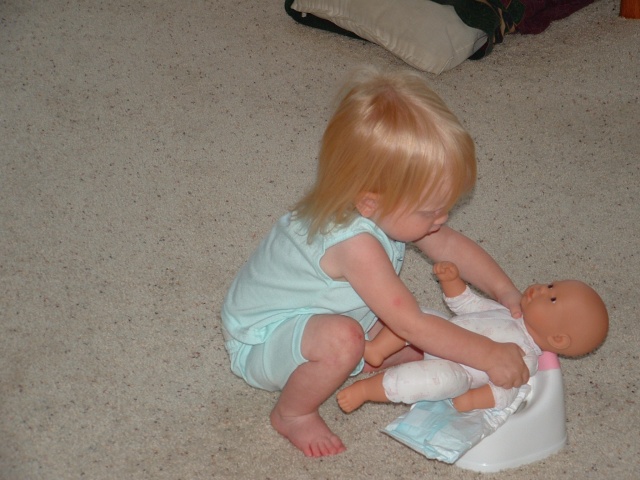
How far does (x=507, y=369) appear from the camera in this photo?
104 cm

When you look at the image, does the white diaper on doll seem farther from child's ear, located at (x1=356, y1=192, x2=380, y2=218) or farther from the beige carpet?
child's ear, located at (x1=356, y1=192, x2=380, y2=218)

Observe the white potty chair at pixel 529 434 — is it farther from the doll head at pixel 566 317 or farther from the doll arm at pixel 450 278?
the doll arm at pixel 450 278

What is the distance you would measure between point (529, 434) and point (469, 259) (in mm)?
256

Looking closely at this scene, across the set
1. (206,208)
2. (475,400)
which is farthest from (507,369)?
(206,208)

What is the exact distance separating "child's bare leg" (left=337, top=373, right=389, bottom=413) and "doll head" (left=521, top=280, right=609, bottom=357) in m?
0.21

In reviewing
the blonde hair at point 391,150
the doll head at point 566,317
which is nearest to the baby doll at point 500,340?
the doll head at point 566,317

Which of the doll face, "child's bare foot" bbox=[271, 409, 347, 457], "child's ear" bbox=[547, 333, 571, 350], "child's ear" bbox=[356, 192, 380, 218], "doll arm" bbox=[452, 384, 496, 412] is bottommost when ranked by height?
"child's bare foot" bbox=[271, 409, 347, 457]

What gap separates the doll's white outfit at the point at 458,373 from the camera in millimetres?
1037

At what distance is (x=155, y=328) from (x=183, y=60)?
826mm

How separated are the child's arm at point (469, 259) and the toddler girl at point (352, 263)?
0.04 m

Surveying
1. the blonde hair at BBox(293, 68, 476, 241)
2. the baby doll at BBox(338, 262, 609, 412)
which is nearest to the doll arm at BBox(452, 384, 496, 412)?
the baby doll at BBox(338, 262, 609, 412)

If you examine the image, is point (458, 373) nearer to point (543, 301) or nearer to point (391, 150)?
point (543, 301)

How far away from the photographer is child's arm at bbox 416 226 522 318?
46.4 inches

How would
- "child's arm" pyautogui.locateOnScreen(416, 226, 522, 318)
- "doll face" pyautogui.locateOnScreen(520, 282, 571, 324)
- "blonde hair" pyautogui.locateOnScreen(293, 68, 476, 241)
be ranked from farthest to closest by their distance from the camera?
"child's arm" pyautogui.locateOnScreen(416, 226, 522, 318) → "doll face" pyautogui.locateOnScreen(520, 282, 571, 324) → "blonde hair" pyautogui.locateOnScreen(293, 68, 476, 241)
